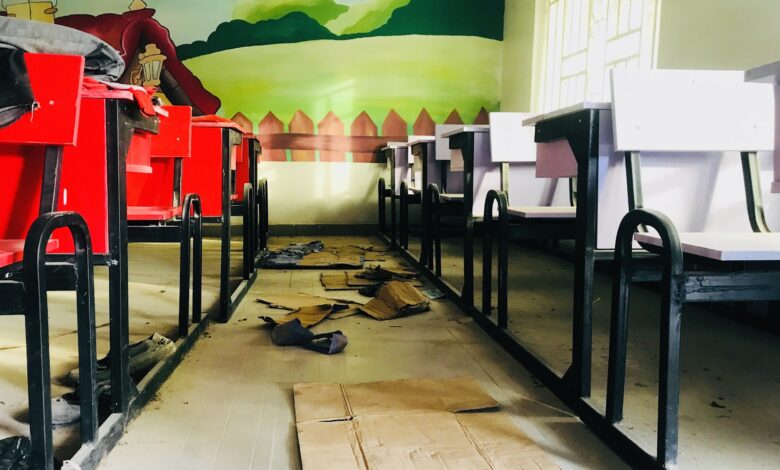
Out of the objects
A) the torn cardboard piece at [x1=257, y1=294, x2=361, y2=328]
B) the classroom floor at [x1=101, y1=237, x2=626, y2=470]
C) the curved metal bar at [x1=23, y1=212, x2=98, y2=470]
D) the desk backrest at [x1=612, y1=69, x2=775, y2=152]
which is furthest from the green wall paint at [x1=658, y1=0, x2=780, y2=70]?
the curved metal bar at [x1=23, y1=212, x2=98, y2=470]

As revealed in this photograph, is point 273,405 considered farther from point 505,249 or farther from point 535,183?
point 535,183

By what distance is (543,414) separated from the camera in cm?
171

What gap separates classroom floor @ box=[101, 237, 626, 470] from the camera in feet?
4.75

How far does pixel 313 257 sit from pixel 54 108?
10.7 ft

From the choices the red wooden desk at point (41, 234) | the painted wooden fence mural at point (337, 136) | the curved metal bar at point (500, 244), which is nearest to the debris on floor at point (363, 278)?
the curved metal bar at point (500, 244)

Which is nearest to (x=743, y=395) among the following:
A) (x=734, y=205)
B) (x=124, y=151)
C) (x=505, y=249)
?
(x=734, y=205)

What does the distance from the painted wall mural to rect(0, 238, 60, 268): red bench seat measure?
500 cm

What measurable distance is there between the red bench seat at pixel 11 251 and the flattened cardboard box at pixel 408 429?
0.70 meters

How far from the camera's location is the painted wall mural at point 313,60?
19.8 ft

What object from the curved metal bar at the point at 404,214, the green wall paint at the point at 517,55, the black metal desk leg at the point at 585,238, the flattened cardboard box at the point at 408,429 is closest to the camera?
the flattened cardboard box at the point at 408,429

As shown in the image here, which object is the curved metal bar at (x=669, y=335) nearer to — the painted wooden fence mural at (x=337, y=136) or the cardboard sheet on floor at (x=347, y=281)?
the cardboard sheet on floor at (x=347, y=281)

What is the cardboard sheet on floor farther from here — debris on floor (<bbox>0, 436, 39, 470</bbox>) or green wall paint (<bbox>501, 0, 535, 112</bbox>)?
green wall paint (<bbox>501, 0, 535, 112</bbox>)

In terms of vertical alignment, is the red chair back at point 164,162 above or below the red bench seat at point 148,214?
above

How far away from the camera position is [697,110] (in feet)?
5.95
